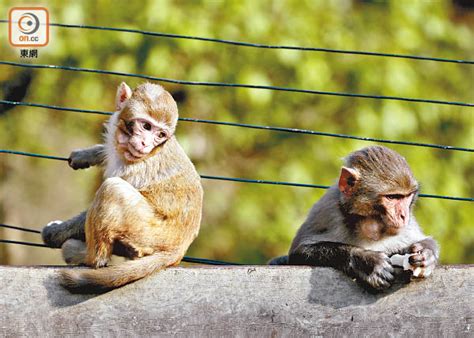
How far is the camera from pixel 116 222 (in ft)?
16.8

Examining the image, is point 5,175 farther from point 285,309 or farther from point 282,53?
point 285,309

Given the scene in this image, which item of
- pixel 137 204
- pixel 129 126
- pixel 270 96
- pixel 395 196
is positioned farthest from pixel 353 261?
pixel 270 96

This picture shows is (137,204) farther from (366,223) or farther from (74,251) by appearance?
(366,223)

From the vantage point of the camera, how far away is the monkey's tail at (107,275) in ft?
16.7

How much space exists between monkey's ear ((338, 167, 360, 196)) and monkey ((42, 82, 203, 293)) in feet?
3.02

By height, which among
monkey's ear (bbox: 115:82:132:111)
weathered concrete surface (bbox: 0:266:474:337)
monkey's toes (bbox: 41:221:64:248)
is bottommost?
weathered concrete surface (bbox: 0:266:474:337)

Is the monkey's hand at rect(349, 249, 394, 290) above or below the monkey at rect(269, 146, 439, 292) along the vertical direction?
below

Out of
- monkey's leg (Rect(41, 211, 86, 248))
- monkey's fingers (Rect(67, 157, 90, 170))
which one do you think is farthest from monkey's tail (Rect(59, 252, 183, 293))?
monkey's fingers (Rect(67, 157, 90, 170))

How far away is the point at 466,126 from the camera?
32.2 ft

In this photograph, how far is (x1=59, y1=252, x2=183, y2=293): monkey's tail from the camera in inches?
200

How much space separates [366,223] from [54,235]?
2.05 metres

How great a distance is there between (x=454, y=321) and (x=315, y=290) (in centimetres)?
88

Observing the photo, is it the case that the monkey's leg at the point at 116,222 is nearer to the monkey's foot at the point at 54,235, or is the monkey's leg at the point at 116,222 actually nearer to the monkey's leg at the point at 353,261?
the monkey's foot at the point at 54,235

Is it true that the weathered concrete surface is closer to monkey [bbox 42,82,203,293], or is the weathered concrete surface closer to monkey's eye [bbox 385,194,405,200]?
monkey [bbox 42,82,203,293]
